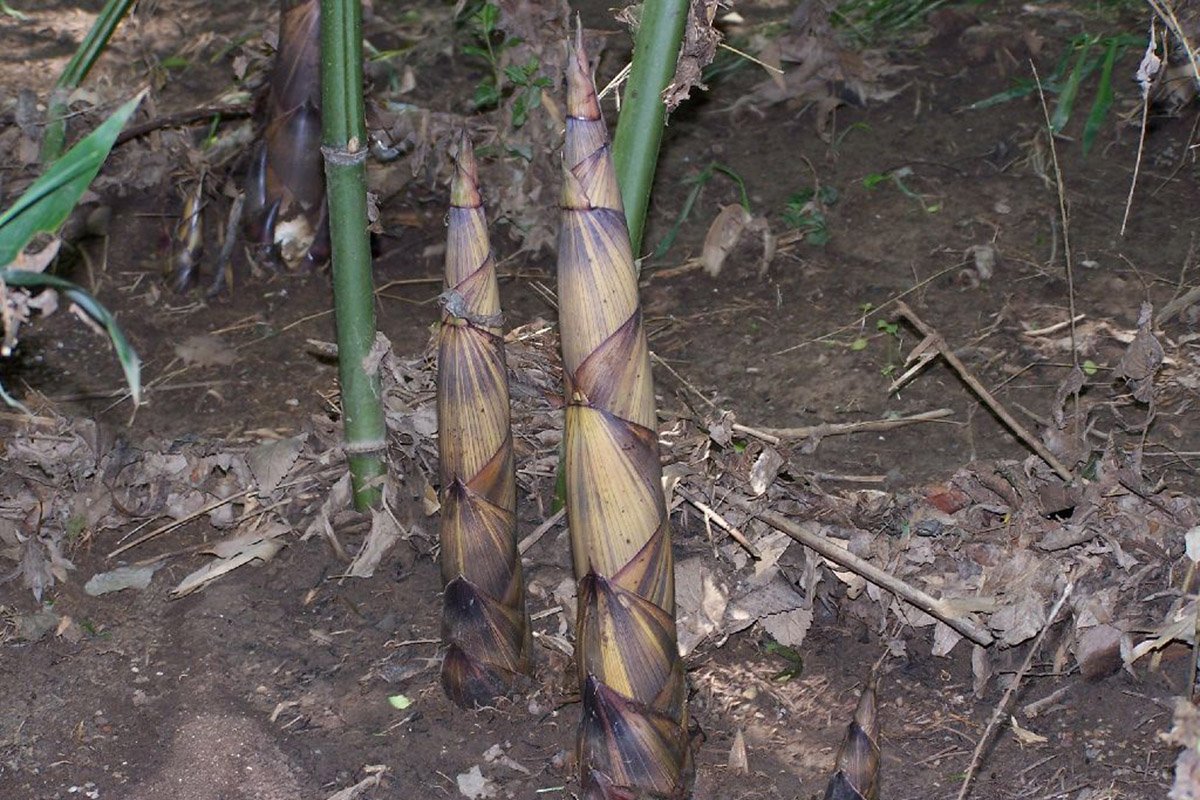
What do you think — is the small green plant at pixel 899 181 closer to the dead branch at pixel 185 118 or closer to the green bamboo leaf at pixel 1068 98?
the green bamboo leaf at pixel 1068 98

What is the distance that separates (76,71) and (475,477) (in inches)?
57.4

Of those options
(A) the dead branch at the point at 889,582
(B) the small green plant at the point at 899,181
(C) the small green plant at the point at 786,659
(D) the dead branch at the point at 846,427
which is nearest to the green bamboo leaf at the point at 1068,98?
(B) the small green plant at the point at 899,181

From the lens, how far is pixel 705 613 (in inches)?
80.0

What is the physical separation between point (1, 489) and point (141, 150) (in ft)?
4.31

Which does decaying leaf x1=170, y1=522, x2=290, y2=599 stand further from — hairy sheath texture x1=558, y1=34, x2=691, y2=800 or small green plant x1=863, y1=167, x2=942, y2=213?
small green plant x1=863, y1=167, x2=942, y2=213

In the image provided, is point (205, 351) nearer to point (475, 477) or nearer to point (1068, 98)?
point (475, 477)

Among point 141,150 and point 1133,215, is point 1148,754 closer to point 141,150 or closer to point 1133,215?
point 1133,215

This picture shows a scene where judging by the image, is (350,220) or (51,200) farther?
(350,220)

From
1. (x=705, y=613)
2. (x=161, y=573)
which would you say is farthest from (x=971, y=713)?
(x=161, y=573)

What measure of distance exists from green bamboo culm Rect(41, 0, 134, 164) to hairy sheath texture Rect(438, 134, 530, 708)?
0.98m

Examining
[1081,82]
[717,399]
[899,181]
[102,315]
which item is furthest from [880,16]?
[102,315]

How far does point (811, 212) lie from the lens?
127 inches

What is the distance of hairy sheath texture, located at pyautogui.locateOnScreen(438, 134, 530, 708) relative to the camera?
1705 millimetres

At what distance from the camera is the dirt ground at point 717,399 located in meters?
1.85
